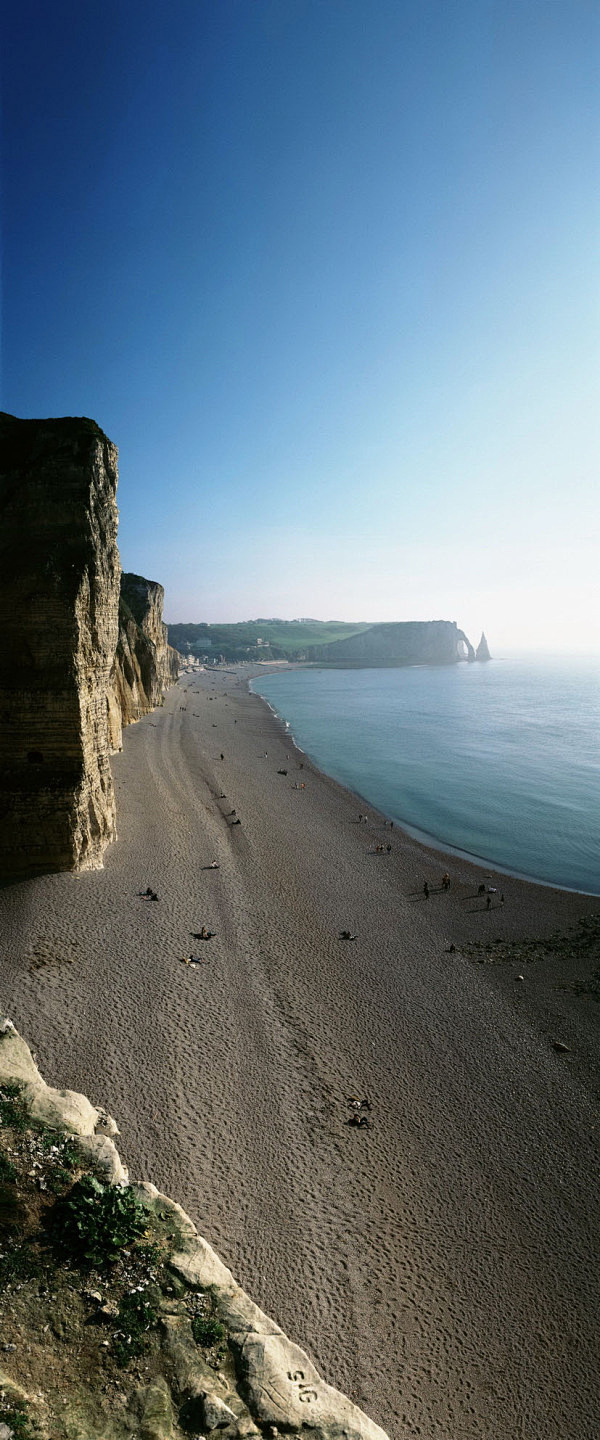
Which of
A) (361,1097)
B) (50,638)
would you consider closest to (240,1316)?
(361,1097)

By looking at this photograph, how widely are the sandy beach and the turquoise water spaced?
10.4 meters

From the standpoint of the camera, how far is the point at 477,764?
185ft

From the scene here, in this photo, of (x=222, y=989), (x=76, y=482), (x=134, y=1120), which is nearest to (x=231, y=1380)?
(x=134, y=1120)

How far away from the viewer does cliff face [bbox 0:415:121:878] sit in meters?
19.1

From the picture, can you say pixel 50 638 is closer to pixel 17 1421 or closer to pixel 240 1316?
pixel 240 1316

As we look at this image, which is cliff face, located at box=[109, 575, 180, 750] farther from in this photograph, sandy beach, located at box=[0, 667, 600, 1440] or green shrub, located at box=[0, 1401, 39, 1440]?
green shrub, located at box=[0, 1401, 39, 1440]

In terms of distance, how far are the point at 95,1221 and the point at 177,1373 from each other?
1728 millimetres

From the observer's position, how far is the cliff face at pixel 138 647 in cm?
4838

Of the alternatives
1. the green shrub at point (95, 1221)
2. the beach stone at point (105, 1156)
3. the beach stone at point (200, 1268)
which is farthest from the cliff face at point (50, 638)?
the beach stone at point (200, 1268)

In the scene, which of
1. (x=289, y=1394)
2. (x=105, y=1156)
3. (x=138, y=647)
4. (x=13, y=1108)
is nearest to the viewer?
(x=289, y=1394)

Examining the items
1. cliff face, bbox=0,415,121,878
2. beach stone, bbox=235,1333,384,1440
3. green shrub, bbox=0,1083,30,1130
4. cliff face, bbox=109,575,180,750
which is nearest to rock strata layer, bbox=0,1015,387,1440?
beach stone, bbox=235,1333,384,1440

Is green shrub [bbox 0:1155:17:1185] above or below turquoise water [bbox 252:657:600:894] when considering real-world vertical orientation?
above

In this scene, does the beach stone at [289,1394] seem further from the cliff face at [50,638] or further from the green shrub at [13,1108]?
the cliff face at [50,638]

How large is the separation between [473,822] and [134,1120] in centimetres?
3133
